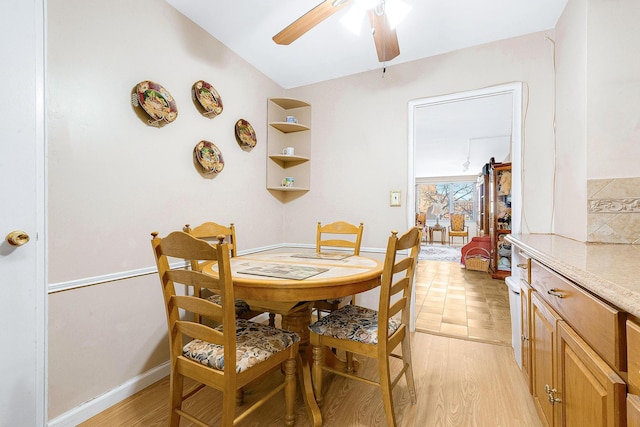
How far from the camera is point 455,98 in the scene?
2.35m

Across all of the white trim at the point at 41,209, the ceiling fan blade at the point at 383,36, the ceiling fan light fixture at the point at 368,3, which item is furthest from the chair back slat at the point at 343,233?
the white trim at the point at 41,209

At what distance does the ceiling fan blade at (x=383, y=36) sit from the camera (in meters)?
1.49

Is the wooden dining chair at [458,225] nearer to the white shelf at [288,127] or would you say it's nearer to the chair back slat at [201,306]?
the white shelf at [288,127]

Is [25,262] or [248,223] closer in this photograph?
[25,262]

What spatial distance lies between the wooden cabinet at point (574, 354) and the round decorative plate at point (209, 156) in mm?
2034

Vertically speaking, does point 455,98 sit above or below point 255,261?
above

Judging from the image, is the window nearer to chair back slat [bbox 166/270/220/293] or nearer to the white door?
chair back slat [bbox 166/270/220/293]

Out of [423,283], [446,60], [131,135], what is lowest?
[423,283]

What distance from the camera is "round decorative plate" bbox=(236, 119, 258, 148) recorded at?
236cm

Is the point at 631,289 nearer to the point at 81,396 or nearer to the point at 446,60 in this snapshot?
the point at 81,396

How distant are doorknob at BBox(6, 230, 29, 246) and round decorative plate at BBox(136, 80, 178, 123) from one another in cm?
86

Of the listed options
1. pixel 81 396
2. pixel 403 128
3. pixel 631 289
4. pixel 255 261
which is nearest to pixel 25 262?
pixel 81 396

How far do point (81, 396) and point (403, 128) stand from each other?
279 cm

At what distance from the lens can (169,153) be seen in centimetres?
183
